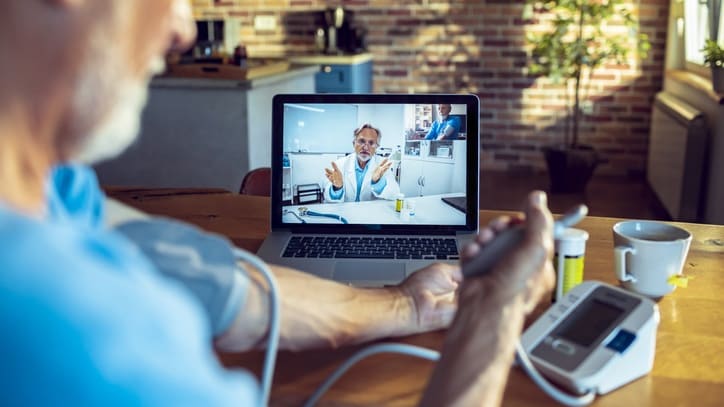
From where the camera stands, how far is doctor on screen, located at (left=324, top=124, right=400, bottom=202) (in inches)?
57.4

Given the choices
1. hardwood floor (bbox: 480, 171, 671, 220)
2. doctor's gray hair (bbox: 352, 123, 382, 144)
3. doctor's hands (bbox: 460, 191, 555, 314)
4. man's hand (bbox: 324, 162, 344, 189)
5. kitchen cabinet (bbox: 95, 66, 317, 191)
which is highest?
doctor's gray hair (bbox: 352, 123, 382, 144)

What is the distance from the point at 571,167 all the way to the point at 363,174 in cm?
387

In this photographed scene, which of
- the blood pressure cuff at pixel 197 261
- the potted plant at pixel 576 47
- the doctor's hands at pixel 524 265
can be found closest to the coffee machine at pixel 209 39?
the potted plant at pixel 576 47

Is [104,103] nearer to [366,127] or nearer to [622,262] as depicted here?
[622,262]

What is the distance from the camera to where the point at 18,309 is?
1.37ft

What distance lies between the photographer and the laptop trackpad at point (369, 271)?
1257mm

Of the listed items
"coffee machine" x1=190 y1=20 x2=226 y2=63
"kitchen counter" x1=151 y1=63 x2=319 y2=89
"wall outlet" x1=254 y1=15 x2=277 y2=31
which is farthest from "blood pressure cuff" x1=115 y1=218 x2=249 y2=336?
"wall outlet" x1=254 y1=15 x2=277 y2=31

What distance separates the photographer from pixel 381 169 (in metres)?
1.46

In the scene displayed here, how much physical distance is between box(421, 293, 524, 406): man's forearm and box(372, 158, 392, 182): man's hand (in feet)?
2.29

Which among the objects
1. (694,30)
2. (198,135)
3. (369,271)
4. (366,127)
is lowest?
(198,135)

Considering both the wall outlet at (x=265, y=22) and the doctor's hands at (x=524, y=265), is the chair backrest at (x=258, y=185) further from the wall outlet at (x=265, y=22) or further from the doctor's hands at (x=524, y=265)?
the wall outlet at (x=265, y=22)

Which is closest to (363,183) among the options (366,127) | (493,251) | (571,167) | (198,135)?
(366,127)

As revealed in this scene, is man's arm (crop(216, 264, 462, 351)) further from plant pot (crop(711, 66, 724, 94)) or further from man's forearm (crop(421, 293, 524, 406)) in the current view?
plant pot (crop(711, 66, 724, 94))

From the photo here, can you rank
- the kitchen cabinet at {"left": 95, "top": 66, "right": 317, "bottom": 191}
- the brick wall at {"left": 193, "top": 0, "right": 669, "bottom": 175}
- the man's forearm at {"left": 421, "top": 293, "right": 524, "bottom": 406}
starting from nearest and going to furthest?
the man's forearm at {"left": 421, "top": 293, "right": 524, "bottom": 406}, the kitchen cabinet at {"left": 95, "top": 66, "right": 317, "bottom": 191}, the brick wall at {"left": 193, "top": 0, "right": 669, "bottom": 175}
